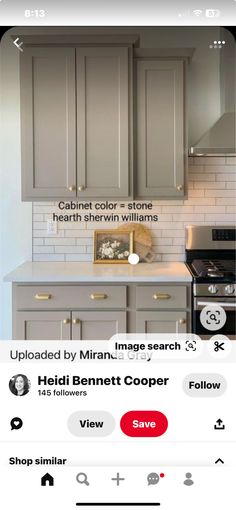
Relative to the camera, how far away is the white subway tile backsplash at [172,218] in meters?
2.41

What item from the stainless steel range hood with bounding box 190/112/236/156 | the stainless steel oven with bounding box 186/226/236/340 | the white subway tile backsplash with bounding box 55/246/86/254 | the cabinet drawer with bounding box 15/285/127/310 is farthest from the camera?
the white subway tile backsplash with bounding box 55/246/86/254

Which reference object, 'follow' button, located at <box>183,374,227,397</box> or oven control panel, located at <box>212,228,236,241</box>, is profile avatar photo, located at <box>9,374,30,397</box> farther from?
oven control panel, located at <box>212,228,236,241</box>

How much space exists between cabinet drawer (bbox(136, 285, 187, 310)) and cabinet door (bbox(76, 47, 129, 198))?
18.9 inches

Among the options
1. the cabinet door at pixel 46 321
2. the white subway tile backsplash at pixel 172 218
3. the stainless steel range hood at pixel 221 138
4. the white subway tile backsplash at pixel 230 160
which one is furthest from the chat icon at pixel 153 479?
the white subway tile backsplash at pixel 230 160

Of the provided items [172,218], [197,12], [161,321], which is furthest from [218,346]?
[172,218]

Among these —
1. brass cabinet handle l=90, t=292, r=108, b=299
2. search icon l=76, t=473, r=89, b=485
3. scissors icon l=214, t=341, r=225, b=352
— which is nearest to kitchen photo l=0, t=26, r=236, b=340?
brass cabinet handle l=90, t=292, r=108, b=299

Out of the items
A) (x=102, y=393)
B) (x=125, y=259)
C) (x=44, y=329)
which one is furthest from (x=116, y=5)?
→ (x=125, y=259)

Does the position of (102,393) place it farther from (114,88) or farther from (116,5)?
(114,88)

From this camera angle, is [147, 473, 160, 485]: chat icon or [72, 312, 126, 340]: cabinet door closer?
[147, 473, 160, 485]: chat icon

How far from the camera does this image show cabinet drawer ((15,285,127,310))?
1986 millimetres

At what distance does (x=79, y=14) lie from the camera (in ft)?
1.87

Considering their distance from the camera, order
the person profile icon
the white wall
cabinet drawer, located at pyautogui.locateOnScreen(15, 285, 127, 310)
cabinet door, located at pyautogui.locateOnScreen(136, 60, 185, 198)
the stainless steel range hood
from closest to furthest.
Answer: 1. the person profile icon
2. cabinet drawer, located at pyautogui.locateOnScreen(15, 285, 127, 310)
3. the stainless steel range hood
4. cabinet door, located at pyautogui.locateOnScreen(136, 60, 185, 198)
5. the white wall

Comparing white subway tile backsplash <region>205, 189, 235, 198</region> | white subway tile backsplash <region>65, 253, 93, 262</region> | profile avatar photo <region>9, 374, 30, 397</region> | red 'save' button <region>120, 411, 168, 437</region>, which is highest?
white subway tile backsplash <region>205, 189, 235, 198</region>

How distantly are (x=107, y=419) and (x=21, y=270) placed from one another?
162 centimetres
